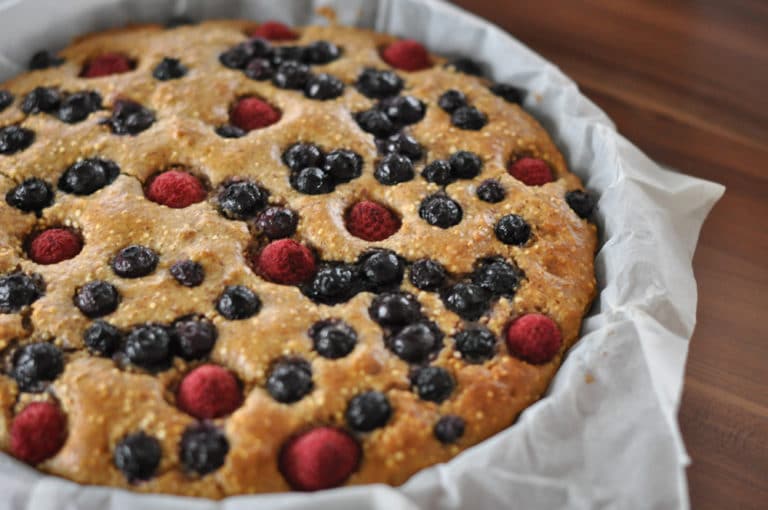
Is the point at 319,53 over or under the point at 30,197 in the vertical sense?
over

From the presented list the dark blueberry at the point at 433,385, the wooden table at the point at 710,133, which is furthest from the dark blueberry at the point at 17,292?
the wooden table at the point at 710,133

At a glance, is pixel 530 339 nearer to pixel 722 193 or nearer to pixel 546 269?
pixel 546 269

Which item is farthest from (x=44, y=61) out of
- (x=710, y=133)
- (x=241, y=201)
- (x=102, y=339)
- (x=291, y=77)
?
(x=710, y=133)

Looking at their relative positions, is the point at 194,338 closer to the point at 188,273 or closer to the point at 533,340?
the point at 188,273

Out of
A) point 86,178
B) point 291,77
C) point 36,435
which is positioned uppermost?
point 291,77

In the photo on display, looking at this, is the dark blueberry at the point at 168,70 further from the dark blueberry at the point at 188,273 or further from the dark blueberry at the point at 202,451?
the dark blueberry at the point at 202,451

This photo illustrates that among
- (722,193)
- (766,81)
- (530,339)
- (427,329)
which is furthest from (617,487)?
(766,81)

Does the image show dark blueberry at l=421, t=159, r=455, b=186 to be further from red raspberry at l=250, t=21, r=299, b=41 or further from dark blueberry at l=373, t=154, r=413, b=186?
red raspberry at l=250, t=21, r=299, b=41
